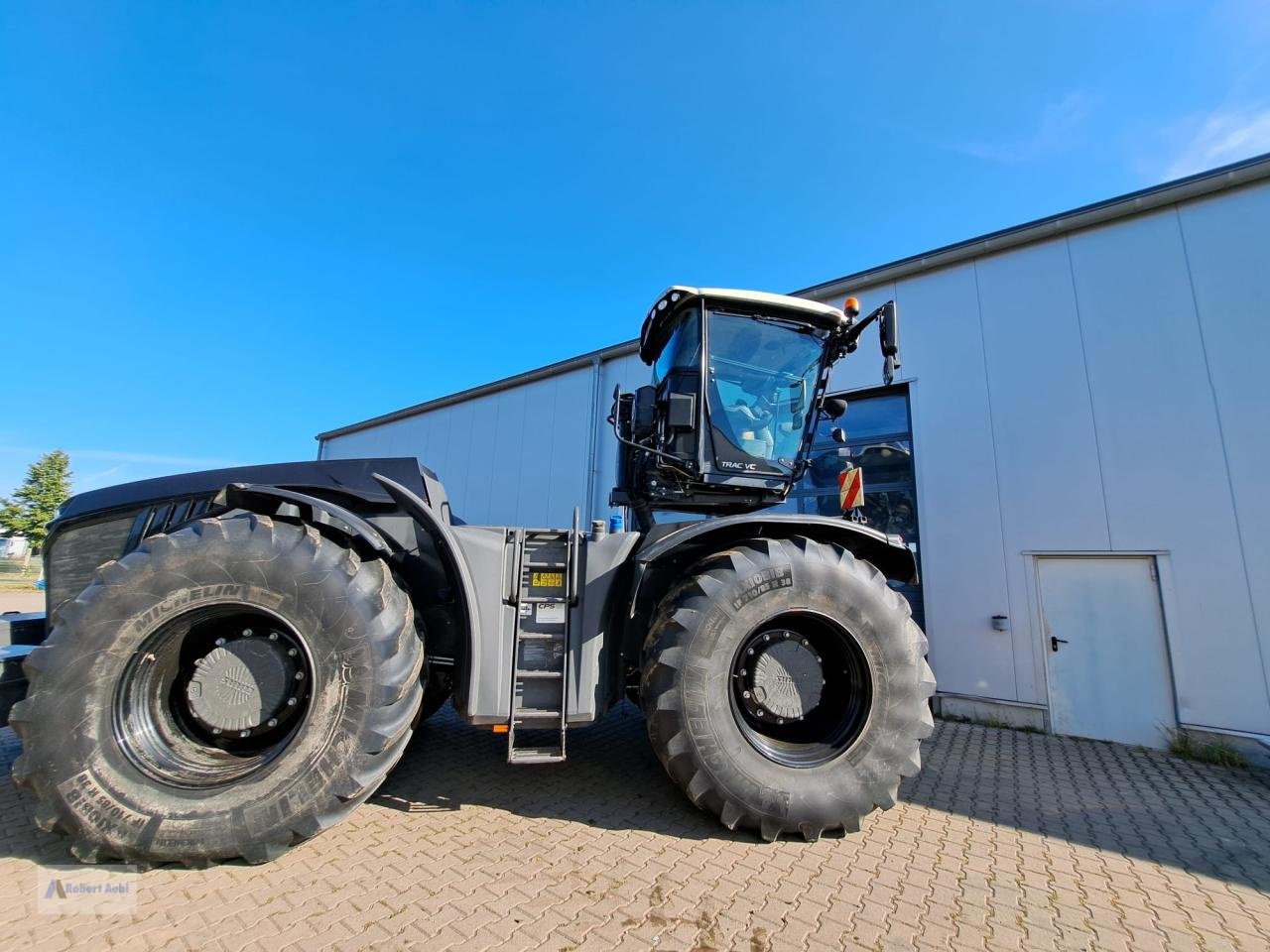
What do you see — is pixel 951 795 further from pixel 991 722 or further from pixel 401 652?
pixel 401 652

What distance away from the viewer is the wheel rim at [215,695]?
7.75 ft

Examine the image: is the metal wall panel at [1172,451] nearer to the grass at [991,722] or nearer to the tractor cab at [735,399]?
the grass at [991,722]

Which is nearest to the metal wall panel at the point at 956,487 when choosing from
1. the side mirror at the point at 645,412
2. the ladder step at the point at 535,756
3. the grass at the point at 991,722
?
the grass at the point at 991,722

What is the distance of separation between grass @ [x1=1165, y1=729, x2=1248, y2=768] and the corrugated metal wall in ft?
0.66

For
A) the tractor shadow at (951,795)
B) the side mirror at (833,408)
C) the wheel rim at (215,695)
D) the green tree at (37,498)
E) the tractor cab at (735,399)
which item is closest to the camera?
the wheel rim at (215,695)

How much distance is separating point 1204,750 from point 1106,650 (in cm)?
96

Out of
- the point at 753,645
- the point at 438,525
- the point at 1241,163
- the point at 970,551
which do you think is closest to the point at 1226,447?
the point at 970,551

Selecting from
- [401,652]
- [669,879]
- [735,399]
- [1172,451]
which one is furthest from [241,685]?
[1172,451]

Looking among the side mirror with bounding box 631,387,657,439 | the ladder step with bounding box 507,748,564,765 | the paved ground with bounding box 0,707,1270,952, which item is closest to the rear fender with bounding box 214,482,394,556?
the ladder step with bounding box 507,748,564,765

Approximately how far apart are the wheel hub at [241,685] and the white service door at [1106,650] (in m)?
6.56

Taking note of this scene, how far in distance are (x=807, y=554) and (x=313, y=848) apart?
279 centimetres

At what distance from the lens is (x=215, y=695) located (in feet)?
8.00

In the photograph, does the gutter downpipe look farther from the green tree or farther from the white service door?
the green tree

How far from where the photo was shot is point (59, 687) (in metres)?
2.22
